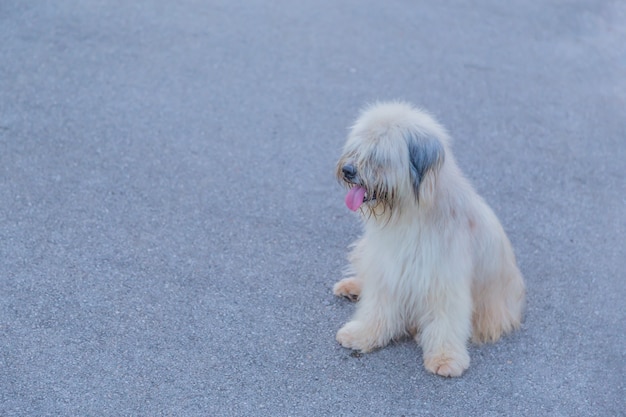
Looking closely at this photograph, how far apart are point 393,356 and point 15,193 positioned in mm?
2749

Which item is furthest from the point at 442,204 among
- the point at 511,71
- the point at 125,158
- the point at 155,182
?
the point at 511,71

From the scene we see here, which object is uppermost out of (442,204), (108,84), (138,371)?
(442,204)

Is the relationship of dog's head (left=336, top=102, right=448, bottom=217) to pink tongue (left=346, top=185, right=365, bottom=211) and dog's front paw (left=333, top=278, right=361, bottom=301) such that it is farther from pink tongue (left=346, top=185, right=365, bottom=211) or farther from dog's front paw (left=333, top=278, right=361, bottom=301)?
dog's front paw (left=333, top=278, right=361, bottom=301)

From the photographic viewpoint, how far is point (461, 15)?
9.26 meters

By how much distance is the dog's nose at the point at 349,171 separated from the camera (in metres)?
3.48

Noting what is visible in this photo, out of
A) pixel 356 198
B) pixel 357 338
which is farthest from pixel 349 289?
pixel 356 198

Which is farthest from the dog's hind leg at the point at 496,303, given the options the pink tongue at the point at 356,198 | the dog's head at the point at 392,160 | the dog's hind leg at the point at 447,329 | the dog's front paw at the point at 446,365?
the pink tongue at the point at 356,198

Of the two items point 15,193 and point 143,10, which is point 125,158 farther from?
point 143,10

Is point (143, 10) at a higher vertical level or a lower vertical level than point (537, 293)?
higher

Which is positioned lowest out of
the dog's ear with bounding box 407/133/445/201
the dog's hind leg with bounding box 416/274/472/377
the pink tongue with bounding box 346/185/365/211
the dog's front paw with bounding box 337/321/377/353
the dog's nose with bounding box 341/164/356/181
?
the dog's front paw with bounding box 337/321/377/353

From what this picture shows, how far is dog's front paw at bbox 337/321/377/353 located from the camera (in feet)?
12.9

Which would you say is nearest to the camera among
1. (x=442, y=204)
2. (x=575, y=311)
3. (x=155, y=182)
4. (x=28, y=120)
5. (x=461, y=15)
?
(x=442, y=204)

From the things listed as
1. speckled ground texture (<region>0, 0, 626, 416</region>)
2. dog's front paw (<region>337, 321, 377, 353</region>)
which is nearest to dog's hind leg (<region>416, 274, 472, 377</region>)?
speckled ground texture (<region>0, 0, 626, 416</region>)

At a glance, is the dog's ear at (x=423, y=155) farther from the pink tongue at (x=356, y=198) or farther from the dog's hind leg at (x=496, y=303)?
the dog's hind leg at (x=496, y=303)
